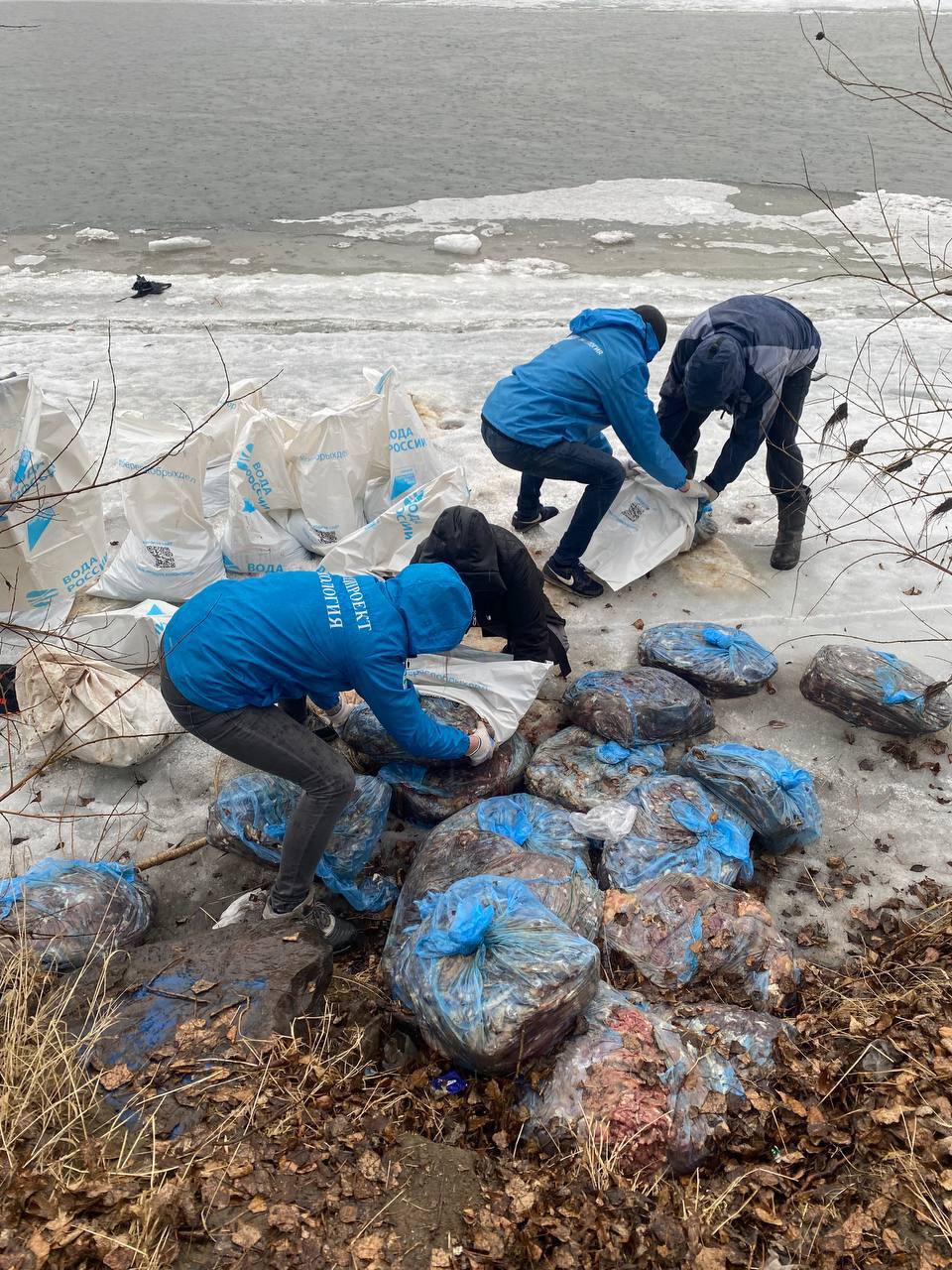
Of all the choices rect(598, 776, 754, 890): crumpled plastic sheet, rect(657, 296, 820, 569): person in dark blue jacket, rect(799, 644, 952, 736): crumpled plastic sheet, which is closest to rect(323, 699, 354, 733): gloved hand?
rect(598, 776, 754, 890): crumpled plastic sheet

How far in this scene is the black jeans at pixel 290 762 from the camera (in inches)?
114

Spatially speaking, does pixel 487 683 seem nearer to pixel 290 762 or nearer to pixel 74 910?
pixel 290 762

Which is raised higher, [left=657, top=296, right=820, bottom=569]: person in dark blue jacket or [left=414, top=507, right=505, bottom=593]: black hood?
[left=657, top=296, right=820, bottom=569]: person in dark blue jacket

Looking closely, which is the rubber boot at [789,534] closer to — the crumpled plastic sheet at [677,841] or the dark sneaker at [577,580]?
the dark sneaker at [577,580]

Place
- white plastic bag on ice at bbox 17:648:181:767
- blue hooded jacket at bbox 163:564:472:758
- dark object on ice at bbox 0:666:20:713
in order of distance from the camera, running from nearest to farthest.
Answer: blue hooded jacket at bbox 163:564:472:758 → white plastic bag on ice at bbox 17:648:181:767 → dark object on ice at bbox 0:666:20:713

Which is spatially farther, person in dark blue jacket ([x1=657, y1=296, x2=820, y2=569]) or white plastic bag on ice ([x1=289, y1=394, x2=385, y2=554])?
white plastic bag on ice ([x1=289, y1=394, x2=385, y2=554])

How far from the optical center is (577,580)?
479cm

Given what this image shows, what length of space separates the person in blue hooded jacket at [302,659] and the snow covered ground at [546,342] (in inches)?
22.8

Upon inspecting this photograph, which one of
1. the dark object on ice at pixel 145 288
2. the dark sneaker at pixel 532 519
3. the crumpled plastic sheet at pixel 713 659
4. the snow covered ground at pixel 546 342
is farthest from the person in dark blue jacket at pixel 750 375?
the dark object on ice at pixel 145 288

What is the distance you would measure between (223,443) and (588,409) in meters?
2.15

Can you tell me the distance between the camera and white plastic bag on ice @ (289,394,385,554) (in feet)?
15.5

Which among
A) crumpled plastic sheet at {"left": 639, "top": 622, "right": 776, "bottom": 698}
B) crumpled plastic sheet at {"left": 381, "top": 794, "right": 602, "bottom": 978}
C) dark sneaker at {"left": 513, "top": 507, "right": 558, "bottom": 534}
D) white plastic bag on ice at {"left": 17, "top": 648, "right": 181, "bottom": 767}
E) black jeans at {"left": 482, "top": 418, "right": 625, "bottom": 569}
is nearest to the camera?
crumpled plastic sheet at {"left": 381, "top": 794, "right": 602, "bottom": 978}

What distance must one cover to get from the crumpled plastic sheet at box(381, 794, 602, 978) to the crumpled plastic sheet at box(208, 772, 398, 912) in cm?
19

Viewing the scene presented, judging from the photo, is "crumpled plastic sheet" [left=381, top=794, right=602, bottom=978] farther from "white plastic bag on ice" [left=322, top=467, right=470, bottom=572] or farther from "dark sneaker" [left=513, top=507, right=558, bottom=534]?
"dark sneaker" [left=513, top=507, right=558, bottom=534]
